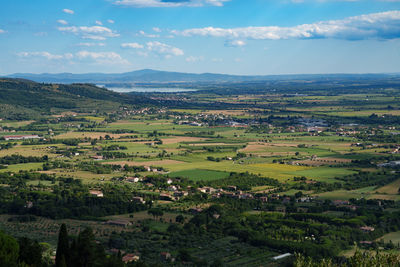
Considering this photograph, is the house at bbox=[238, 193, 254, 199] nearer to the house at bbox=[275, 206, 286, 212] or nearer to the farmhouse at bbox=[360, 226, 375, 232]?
the house at bbox=[275, 206, 286, 212]

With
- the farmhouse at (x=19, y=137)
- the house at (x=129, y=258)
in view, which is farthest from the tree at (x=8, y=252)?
the farmhouse at (x=19, y=137)

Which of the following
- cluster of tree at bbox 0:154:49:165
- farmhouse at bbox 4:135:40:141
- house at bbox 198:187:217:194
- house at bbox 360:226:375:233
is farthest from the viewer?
farmhouse at bbox 4:135:40:141

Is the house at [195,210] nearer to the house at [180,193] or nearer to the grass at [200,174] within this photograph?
the house at [180,193]

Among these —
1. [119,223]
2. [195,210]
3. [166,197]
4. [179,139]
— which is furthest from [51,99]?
[119,223]

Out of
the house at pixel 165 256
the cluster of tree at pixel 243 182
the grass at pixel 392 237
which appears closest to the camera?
the house at pixel 165 256

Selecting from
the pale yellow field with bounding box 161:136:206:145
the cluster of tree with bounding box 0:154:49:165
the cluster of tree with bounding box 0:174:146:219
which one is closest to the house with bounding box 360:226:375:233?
the cluster of tree with bounding box 0:174:146:219

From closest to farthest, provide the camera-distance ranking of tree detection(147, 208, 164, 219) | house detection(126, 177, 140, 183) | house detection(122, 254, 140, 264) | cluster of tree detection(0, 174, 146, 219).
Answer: house detection(122, 254, 140, 264), tree detection(147, 208, 164, 219), cluster of tree detection(0, 174, 146, 219), house detection(126, 177, 140, 183)

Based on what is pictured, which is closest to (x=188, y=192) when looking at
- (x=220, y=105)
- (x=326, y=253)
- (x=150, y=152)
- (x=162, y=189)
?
(x=162, y=189)
